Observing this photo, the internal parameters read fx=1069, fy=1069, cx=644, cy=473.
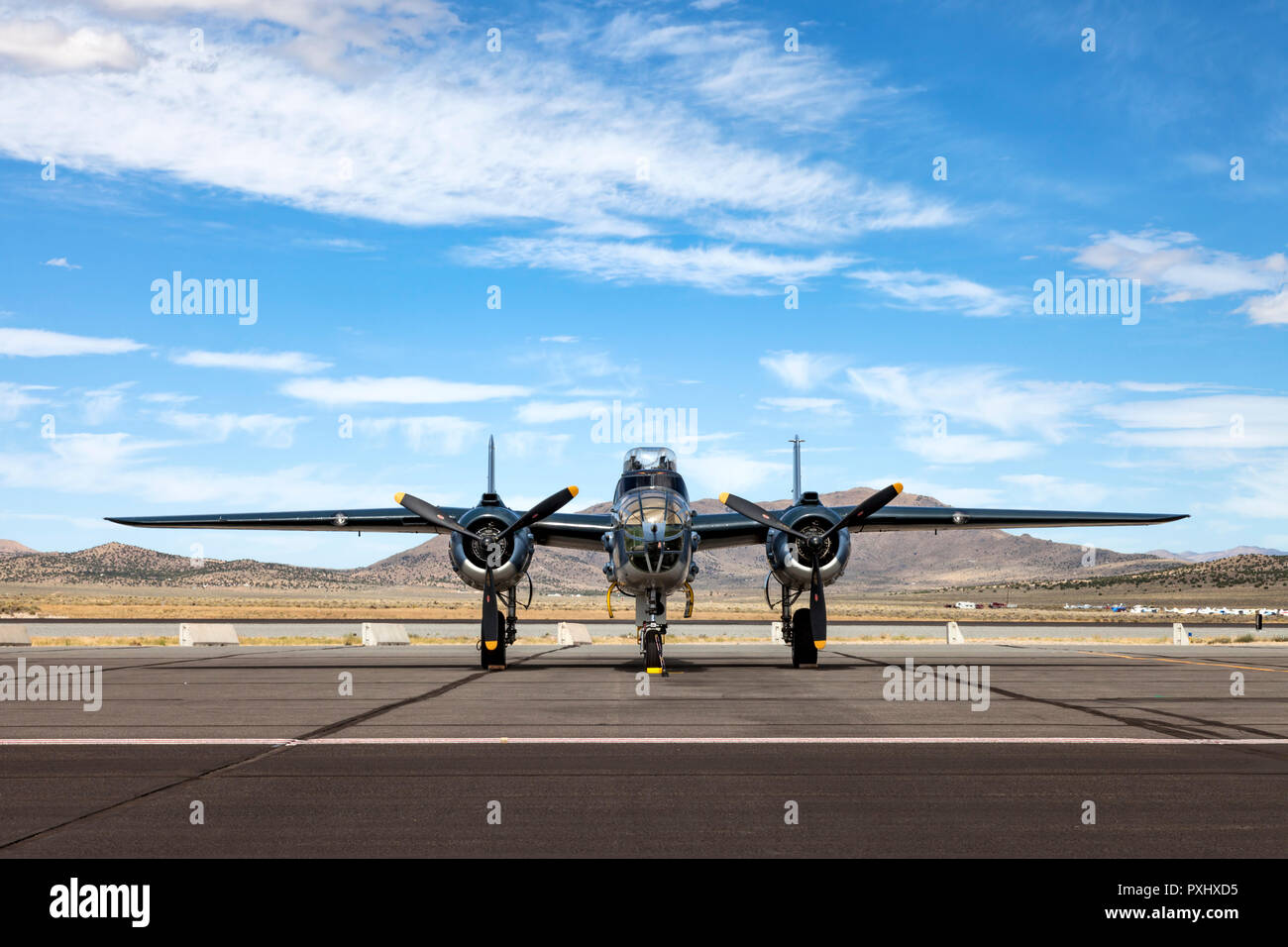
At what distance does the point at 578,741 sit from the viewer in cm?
1292

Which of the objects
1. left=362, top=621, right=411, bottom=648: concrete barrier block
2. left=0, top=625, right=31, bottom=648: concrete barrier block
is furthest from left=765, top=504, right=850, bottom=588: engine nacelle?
left=0, top=625, right=31, bottom=648: concrete barrier block

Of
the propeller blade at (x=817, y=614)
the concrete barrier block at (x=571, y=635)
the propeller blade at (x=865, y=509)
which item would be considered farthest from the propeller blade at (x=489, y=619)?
the concrete barrier block at (x=571, y=635)

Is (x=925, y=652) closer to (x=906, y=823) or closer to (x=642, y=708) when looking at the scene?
(x=642, y=708)

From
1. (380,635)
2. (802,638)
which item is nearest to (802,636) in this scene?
(802,638)

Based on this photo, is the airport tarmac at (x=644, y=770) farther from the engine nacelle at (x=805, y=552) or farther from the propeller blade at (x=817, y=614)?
the engine nacelle at (x=805, y=552)

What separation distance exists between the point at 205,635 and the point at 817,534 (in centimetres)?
2536

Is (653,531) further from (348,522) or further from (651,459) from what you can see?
(348,522)

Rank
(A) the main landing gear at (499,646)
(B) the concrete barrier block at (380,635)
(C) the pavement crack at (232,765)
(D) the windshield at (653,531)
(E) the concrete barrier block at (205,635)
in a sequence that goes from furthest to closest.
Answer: (B) the concrete barrier block at (380,635)
(E) the concrete barrier block at (205,635)
(A) the main landing gear at (499,646)
(D) the windshield at (653,531)
(C) the pavement crack at (232,765)

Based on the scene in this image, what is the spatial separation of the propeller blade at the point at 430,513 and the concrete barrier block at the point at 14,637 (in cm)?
2010

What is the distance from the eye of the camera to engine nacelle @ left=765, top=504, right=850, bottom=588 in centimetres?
2464

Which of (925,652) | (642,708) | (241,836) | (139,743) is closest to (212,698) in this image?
(139,743)

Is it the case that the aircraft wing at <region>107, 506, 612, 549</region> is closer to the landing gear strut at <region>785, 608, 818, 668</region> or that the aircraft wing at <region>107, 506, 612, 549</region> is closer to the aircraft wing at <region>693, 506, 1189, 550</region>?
the aircraft wing at <region>693, 506, 1189, 550</region>

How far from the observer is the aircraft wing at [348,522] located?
90.7 feet
